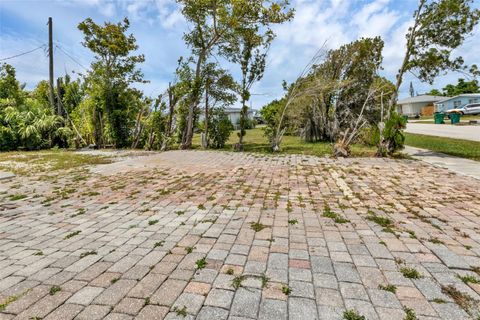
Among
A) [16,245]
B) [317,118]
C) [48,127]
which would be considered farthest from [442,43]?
[48,127]

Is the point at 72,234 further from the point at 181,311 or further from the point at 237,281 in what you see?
the point at 237,281

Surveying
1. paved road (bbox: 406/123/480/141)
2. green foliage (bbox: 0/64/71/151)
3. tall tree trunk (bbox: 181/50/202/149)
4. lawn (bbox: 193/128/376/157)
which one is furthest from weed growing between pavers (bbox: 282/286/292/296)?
paved road (bbox: 406/123/480/141)

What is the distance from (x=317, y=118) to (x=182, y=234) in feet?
47.9

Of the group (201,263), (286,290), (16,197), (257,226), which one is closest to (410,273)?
(286,290)

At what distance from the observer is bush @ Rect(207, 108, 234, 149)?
13.8 metres

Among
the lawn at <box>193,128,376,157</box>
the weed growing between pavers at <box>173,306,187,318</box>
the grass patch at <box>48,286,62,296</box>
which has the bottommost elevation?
the weed growing between pavers at <box>173,306,187,318</box>

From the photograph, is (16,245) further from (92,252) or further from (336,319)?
(336,319)

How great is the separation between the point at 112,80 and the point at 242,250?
13.1 meters

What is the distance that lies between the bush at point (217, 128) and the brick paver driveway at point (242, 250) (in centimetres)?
804

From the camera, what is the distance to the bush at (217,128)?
13.8 m

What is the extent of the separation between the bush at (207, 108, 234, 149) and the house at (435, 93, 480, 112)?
4449 cm

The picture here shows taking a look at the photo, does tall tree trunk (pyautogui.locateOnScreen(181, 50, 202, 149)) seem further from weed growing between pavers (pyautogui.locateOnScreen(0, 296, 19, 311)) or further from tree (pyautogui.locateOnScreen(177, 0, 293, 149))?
weed growing between pavers (pyautogui.locateOnScreen(0, 296, 19, 311))

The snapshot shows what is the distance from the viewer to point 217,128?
45.7 feet

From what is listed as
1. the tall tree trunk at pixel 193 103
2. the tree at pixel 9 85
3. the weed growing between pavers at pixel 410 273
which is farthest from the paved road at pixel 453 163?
the tree at pixel 9 85
